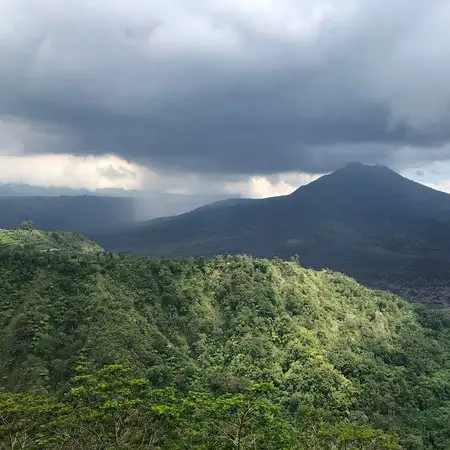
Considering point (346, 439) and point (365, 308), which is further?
point (365, 308)

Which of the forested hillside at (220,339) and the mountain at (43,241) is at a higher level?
the mountain at (43,241)

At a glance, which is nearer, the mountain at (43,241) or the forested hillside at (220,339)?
the forested hillside at (220,339)

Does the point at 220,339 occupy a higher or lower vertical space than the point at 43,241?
lower

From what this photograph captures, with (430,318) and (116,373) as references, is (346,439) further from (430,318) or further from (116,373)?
(430,318)

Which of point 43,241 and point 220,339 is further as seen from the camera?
point 43,241

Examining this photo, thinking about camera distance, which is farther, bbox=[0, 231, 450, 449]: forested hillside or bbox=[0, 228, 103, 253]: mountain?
bbox=[0, 228, 103, 253]: mountain

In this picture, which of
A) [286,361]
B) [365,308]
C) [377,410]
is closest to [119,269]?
[286,361]

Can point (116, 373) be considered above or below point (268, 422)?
above

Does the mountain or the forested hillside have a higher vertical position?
the mountain
